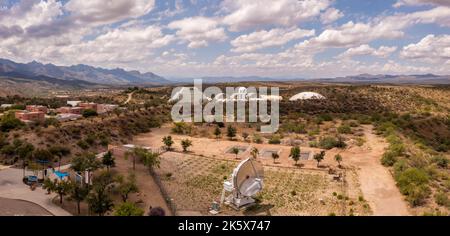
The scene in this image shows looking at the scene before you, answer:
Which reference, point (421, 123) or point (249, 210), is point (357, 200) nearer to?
point (249, 210)

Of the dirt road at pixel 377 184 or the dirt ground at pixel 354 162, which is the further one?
the dirt ground at pixel 354 162

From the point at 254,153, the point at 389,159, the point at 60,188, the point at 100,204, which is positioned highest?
the point at 60,188

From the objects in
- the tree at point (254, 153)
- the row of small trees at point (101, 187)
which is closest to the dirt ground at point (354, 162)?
the tree at point (254, 153)

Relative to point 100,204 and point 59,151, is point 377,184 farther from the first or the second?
point 59,151

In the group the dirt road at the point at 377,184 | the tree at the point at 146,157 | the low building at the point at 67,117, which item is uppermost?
the low building at the point at 67,117

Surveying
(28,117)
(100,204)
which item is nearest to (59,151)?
(100,204)

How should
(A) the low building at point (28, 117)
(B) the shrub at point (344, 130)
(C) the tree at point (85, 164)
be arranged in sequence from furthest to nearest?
(B) the shrub at point (344, 130), (A) the low building at point (28, 117), (C) the tree at point (85, 164)

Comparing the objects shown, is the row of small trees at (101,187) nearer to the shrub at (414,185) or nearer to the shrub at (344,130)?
the shrub at (414,185)
